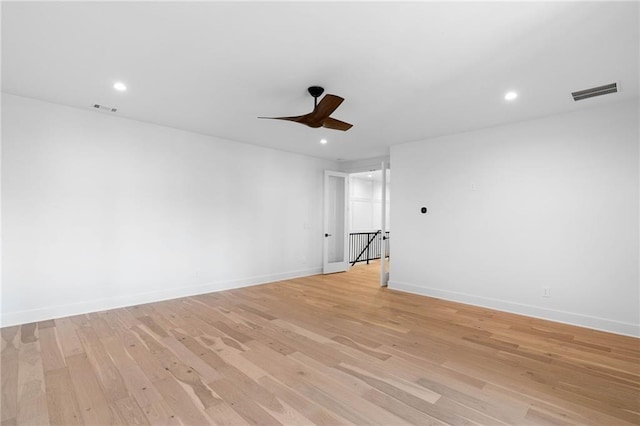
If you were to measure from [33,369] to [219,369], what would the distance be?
1589mm

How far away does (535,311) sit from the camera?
159 inches

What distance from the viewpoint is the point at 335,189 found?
7.45 metres

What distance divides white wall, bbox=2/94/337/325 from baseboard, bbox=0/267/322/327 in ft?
0.04

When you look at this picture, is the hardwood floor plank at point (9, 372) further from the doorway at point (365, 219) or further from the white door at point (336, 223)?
the doorway at point (365, 219)

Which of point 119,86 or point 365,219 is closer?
point 119,86

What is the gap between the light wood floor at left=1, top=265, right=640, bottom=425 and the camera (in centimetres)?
197

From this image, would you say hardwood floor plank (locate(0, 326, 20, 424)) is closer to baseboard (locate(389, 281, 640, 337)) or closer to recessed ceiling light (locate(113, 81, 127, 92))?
recessed ceiling light (locate(113, 81, 127, 92))

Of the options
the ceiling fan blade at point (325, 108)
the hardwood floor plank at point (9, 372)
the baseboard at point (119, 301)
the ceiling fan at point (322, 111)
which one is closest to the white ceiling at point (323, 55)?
the ceiling fan at point (322, 111)

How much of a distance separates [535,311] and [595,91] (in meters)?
2.85

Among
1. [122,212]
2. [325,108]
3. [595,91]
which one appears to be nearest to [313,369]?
[325,108]

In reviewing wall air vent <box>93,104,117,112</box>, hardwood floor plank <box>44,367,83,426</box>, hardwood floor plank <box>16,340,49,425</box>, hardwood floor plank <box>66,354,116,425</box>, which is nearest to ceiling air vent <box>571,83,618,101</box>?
hardwood floor plank <box>66,354,116,425</box>

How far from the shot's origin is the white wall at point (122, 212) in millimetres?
3596

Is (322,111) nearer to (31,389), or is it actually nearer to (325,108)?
(325,108)

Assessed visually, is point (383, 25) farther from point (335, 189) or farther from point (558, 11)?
point (335, 189)
